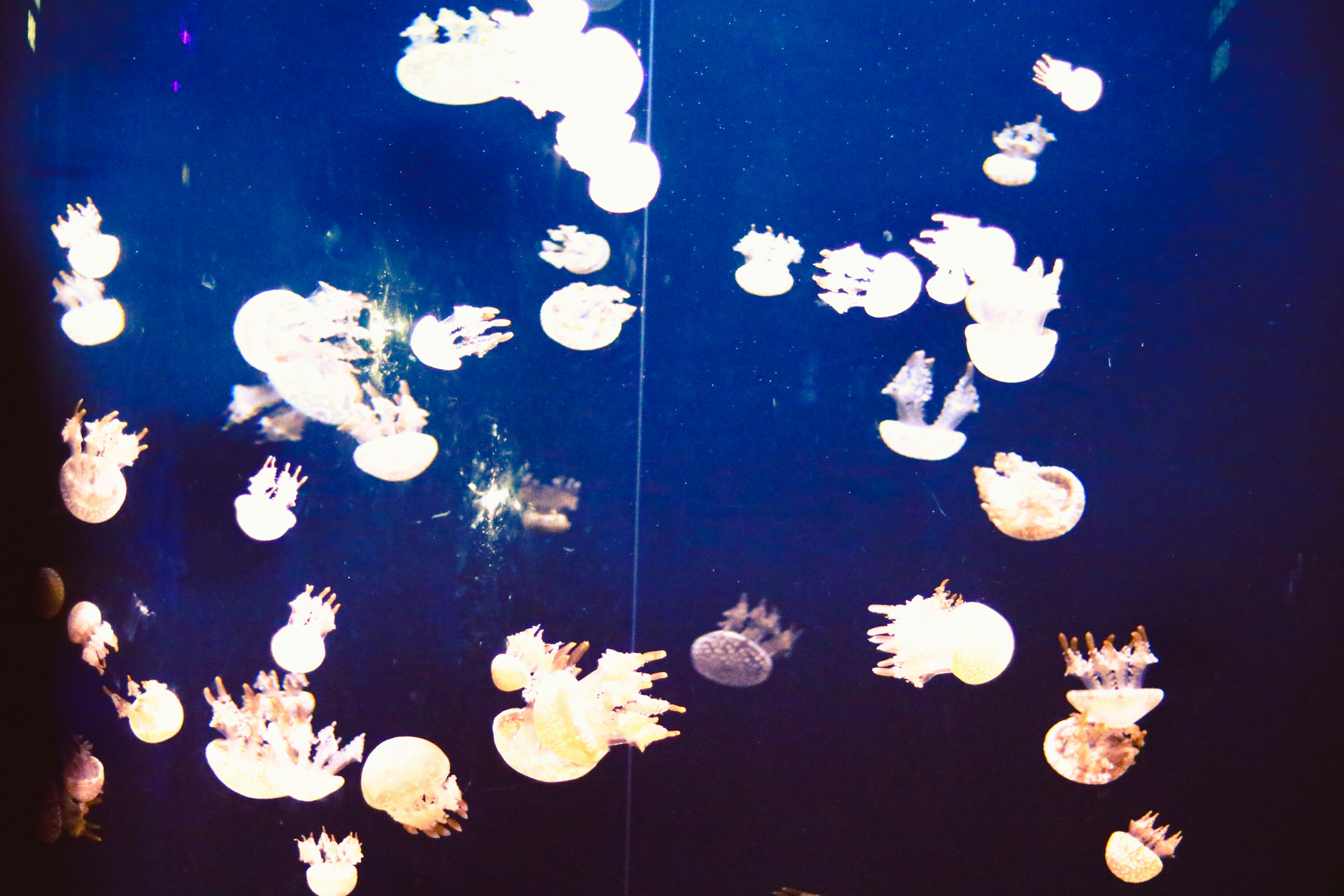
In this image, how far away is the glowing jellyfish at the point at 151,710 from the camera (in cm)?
168

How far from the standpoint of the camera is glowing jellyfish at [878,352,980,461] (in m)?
1.51

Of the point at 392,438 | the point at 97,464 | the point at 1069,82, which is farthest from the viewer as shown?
the point at 97,464

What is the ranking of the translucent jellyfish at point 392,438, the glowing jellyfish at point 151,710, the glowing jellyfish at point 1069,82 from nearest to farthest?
the glowing jellyfish at point 1069,82, the translucent jellyfish at point 392,438, the glowing jellyfish at point 151,710

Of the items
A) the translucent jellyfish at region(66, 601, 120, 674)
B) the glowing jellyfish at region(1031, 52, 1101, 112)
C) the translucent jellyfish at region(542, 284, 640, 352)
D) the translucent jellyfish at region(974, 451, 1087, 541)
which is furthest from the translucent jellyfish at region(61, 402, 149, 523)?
the glowing jellyfish at region(1031, 52, 1101, 112)

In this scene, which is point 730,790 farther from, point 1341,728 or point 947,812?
point 1341,728

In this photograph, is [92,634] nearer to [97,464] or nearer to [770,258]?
[97,464]

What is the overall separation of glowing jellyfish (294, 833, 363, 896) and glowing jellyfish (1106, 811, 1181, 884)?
62.8 inches

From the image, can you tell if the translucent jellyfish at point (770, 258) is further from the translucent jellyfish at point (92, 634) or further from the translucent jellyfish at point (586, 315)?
the translucent jellyfish at point (92, 634)

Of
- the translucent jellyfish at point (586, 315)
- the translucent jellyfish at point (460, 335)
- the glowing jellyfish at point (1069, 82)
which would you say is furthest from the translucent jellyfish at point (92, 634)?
the glowing jellyfish at point (1069, 82)

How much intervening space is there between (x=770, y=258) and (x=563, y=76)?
554mm

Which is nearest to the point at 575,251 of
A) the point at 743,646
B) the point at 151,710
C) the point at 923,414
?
the point at 923,414

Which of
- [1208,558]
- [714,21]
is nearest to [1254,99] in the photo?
[1208,558]

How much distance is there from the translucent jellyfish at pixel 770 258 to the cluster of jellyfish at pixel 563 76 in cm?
22

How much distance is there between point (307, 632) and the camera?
1.63 meters
